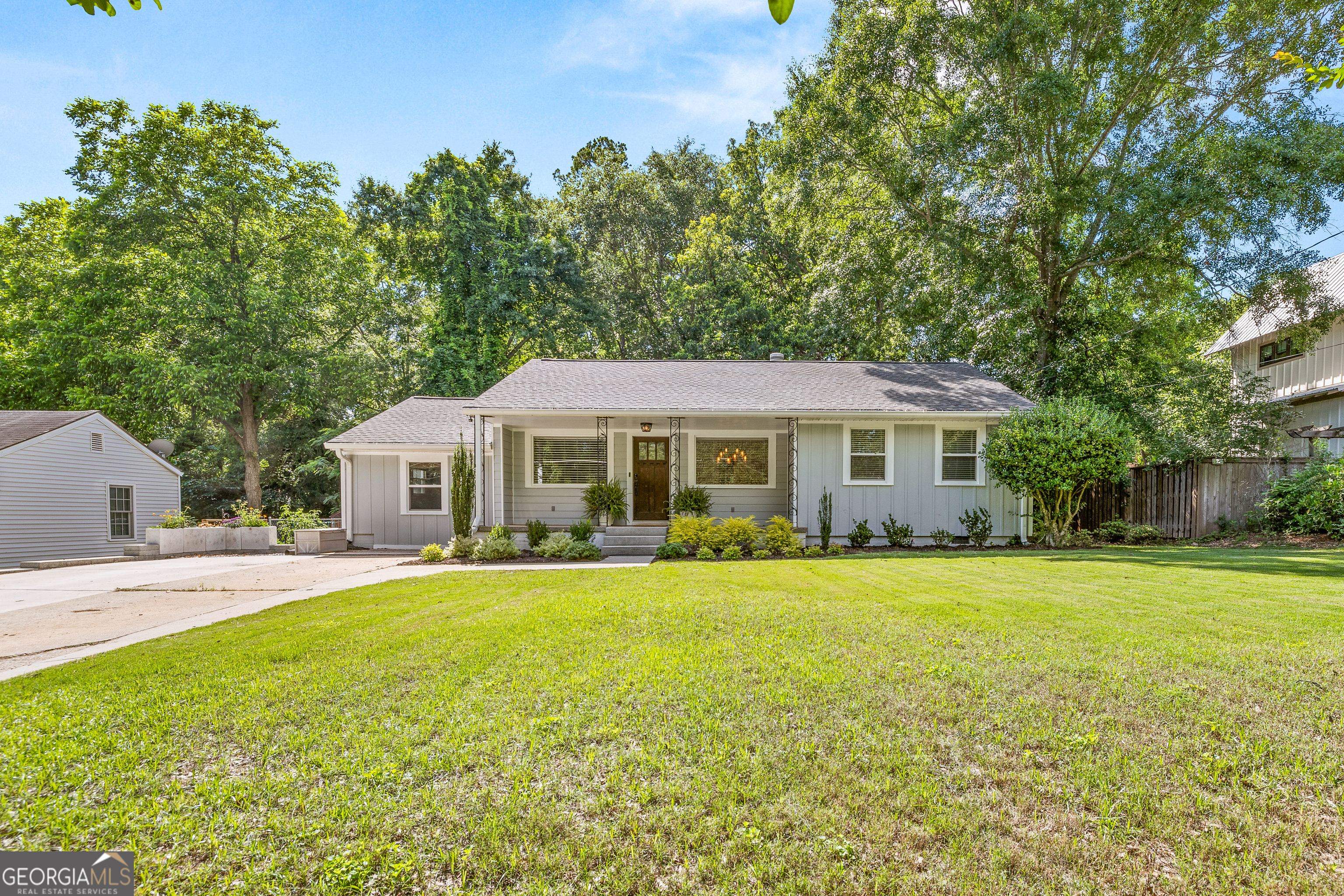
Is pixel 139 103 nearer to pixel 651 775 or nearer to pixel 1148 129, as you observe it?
pixel 651 775

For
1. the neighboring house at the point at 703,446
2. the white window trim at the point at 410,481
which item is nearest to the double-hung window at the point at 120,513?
the neighboring house at the point at 703,446

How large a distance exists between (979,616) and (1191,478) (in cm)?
1125

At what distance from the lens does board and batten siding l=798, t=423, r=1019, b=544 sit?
1320 cm

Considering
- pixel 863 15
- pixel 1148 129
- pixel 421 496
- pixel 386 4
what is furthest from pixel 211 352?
pixel 1148 129

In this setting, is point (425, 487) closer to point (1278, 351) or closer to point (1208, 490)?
point (1208, 490)

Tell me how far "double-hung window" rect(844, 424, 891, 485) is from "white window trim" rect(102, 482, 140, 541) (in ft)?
63.0

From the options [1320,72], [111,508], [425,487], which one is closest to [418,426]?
[425,487]

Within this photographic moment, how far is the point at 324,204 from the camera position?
25.0 metres

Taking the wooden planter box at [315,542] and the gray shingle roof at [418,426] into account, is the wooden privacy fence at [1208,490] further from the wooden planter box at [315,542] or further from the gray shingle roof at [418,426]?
the wooden planter box at [315,542]

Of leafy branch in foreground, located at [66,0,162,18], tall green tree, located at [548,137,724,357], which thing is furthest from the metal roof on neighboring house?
leafy branch in foreground, located at [66,0,162,18]

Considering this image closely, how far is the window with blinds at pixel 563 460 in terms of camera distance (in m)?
Answer: 14.4

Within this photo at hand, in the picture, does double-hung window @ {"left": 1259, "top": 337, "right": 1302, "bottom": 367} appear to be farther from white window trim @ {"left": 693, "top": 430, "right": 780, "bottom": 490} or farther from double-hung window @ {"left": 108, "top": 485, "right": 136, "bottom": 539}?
double-hung window @ {"left": 108, "top": 485, "right": 136, "bottom": 539}

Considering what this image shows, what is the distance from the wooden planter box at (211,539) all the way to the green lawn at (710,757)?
12.5 meters

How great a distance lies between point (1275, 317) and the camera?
51.8 feet
